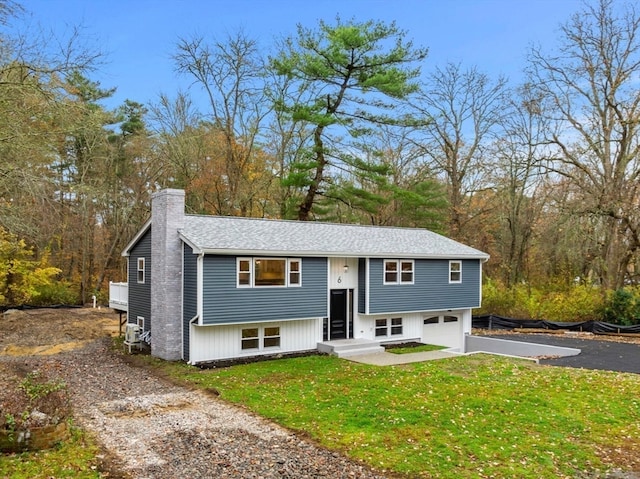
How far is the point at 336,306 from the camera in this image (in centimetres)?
1816

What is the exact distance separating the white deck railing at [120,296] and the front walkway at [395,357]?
31.2 ft

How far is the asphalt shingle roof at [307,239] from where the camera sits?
15.3 meters

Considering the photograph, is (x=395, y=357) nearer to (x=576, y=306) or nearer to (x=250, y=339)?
(x=250, y=339)

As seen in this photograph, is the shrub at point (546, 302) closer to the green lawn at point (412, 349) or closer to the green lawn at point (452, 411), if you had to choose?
the green lawn at point (412, 349)

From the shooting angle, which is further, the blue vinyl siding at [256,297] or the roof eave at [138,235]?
the roof eave at [138,235]

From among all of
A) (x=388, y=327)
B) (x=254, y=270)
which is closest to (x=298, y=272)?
(x=254, y=270)

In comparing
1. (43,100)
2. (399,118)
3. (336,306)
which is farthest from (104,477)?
(399,118)

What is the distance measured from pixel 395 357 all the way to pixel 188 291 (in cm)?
714

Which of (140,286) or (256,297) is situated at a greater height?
(140,286)

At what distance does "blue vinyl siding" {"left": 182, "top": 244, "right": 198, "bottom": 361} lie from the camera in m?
Result: 14.8

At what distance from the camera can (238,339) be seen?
15.7m

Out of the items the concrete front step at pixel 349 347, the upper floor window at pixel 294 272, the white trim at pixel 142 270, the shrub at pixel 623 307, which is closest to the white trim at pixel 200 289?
the upper floor window at pixel 294 272

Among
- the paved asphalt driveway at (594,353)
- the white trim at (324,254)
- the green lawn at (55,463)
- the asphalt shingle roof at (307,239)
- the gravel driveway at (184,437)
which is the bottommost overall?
the paved asphalt driveway at (594,353)

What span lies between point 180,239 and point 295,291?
162 inches
